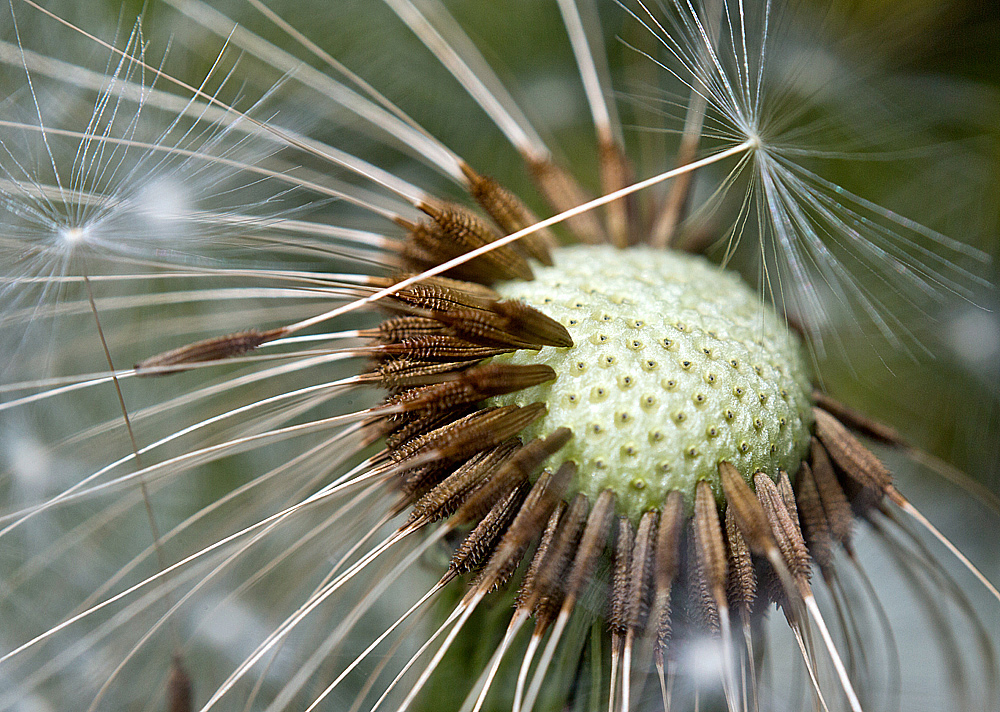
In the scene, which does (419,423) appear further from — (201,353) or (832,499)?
(832,499)

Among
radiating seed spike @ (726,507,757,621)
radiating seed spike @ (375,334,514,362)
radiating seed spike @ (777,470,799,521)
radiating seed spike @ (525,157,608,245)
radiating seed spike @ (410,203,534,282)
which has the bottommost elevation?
radiating seed spike @ (726,507,757,621)

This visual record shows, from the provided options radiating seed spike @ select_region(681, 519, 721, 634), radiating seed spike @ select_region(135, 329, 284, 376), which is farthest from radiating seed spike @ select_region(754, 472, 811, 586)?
radiating seed spike @ select_region(135, 329, 284, 376)

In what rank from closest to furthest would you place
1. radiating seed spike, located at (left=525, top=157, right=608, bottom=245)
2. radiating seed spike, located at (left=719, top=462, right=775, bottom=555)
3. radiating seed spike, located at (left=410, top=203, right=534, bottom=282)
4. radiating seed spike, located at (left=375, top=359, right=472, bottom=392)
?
1. radiating seed spike, located at (left=719, top=462, right=775, bottom=555)
2. radiating seed spike, located at (left=375, top=359, right=472, bottom=392)
3. radiating seed spike, located at (left=410, top=203, right=534, bottom=282)
4. radiating seed spike, located at (left=525, top=157, right=608, bottom=245)

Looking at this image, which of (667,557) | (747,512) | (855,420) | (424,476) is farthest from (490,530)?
(855,420)

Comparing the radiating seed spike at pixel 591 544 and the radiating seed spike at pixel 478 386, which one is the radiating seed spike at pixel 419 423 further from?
the radiating seed spike at pixel 591 544

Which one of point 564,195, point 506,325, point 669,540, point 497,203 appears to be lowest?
point 669,540

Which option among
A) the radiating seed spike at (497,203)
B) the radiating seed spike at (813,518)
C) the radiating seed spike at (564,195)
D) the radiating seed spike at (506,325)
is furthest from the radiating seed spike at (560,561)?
the radiating seed spike at (564,195)

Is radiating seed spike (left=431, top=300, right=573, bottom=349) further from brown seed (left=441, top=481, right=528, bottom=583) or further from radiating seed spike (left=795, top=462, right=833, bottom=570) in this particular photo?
radiating seed spike (left=795, top=462, right=833, bottom=570)
